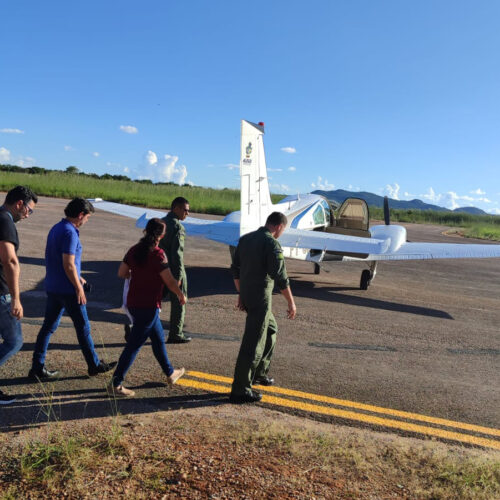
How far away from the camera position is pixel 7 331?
3.82 metres

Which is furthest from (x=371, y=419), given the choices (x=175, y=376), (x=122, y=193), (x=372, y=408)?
Answer: (x=122, y=193)

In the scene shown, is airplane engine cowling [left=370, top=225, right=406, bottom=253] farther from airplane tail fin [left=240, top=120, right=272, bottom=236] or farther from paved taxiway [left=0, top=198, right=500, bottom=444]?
airplane tail fin [left=240, top=120, right=272, bottom=236]

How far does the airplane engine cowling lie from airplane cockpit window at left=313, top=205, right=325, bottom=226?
61.2 inches

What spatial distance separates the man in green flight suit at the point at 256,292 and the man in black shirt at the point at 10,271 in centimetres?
210

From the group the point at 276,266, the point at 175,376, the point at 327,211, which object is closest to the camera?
the point at 276,266

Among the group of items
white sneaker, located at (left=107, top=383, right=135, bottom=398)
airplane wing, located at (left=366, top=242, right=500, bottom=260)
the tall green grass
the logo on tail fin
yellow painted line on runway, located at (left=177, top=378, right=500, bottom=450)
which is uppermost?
the tall green grass

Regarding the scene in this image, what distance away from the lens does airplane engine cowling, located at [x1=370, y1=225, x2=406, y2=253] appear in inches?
429

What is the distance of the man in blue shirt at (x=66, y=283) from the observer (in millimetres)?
4219

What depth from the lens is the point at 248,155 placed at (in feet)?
28.1

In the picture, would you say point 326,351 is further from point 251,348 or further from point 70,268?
point 70,268

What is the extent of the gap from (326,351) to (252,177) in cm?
428

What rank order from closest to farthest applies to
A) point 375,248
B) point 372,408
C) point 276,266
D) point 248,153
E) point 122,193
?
point 276,266 < point 372,408 < point 248,153 < point 375,248 < point 122,193

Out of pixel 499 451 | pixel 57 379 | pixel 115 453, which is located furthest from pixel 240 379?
pixel 499 451

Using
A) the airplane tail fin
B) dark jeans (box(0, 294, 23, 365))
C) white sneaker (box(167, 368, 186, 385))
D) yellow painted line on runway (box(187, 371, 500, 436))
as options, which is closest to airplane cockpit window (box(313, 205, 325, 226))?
the airplane tail fin
